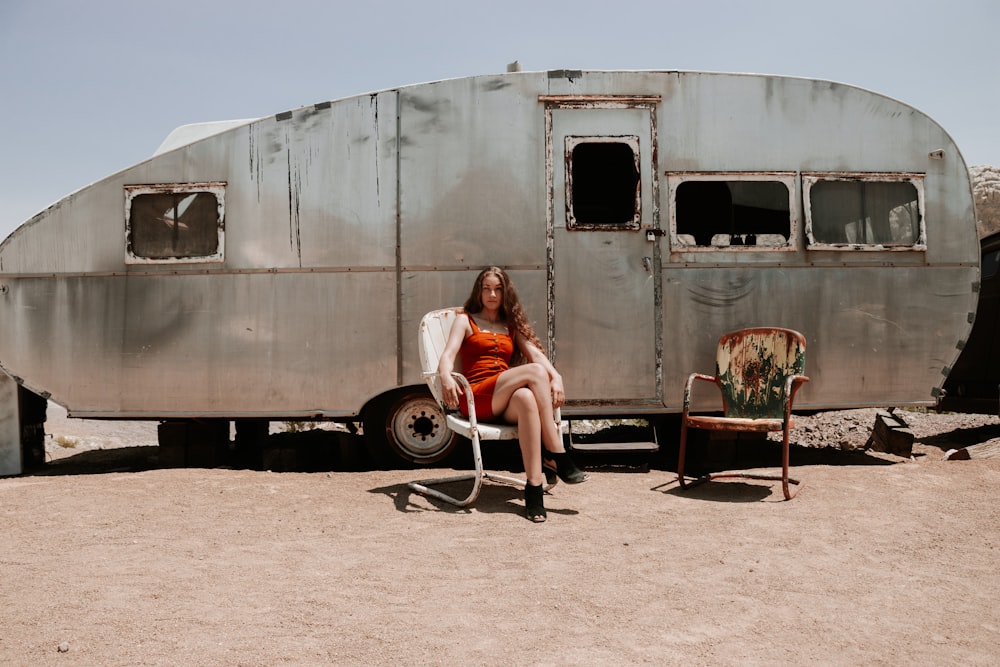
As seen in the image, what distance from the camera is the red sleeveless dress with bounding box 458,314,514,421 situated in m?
4.79

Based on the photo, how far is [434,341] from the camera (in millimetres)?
4969

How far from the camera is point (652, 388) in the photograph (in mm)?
5742

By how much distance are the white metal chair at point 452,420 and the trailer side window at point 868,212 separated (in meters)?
2.84

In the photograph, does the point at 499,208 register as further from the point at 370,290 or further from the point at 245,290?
the point at 245,290

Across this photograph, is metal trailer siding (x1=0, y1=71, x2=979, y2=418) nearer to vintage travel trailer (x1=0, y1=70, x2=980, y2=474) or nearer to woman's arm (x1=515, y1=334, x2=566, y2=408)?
vintage travel trailer (x1=0, y1=70, x2=980, y2=474)

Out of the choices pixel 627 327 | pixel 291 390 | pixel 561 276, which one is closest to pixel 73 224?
pixel 291 390

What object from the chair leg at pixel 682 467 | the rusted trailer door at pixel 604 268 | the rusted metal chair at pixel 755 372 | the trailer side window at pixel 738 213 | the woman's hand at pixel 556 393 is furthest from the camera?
the trailer side window at pixel 738 213

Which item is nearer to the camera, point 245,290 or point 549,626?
point 549,626

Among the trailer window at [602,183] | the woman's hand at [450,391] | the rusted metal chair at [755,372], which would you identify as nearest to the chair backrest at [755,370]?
the rusted metal chair at [755,372]

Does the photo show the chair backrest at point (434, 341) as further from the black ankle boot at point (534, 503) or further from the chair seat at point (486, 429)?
the black ankle boot at point (534, 503)

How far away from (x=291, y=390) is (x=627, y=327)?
2.63 metres

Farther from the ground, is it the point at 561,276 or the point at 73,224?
the point at 73,224

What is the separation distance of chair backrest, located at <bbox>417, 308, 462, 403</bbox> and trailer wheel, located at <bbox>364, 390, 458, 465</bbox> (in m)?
0.95

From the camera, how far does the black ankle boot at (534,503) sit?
4.40 m
